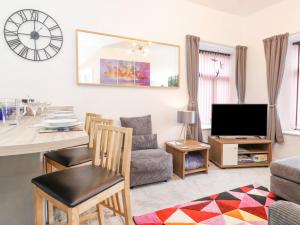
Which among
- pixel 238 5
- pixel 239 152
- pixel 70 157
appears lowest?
pixel 239 152

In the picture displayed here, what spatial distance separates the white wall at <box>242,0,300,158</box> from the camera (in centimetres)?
336

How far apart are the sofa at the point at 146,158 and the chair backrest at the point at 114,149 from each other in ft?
3.88

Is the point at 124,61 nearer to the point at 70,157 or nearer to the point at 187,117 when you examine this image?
the point at 187,117

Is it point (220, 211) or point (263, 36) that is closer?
point (220, 211)

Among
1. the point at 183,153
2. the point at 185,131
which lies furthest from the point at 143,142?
the point at 185,131

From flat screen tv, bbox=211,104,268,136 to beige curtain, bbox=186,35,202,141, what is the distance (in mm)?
299

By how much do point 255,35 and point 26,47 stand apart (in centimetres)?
407

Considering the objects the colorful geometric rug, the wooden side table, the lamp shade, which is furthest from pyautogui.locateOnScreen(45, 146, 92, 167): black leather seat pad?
the lamp shade

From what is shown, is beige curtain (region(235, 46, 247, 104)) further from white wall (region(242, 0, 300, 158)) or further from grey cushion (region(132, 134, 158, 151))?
grey cushion (region(132, 134, 158, 151))

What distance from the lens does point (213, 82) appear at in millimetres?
4297

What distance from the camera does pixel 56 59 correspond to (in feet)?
8.75

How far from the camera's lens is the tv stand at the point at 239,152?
3.36m

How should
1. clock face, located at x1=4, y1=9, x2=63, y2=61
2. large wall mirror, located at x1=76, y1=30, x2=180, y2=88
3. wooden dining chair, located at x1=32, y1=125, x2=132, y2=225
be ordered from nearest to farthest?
1. wooden dining chair, located at x1=32, y1=125, x2=132, y2=225
2. clock face, located at x1=4, y1=9, x2=63, y2=61
3. large wall mirror, located at x1=76, y1=30, x2=180, y2=88

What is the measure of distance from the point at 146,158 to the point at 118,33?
194 cm
